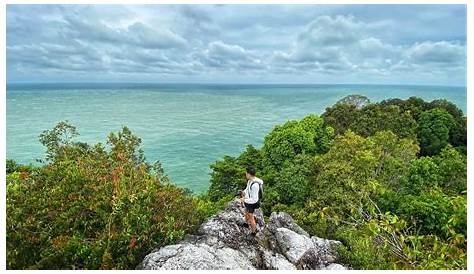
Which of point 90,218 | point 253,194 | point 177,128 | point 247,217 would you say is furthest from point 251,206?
point 177,128

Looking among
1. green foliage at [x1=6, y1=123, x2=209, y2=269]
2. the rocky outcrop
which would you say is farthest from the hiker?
green foliage at [x1=6, y1=123, x2=209, y2=269]

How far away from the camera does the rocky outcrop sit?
24.8ft

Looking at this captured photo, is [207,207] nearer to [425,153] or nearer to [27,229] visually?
[27,229]

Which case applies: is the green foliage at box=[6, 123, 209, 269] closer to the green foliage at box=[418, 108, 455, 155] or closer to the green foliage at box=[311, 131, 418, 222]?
the green foliage at box=[311, 131, 418, 222]

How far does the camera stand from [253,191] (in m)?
8.24

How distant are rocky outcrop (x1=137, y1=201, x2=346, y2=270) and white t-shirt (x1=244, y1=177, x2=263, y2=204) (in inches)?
36.4

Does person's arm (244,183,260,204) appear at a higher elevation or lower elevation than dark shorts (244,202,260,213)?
higher

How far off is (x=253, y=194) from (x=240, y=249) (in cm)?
115

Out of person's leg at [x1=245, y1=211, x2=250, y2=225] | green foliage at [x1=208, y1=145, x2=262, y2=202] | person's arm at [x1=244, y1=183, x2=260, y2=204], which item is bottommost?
green foliage at [x1=208, y1=145, x2=262, y2=202]

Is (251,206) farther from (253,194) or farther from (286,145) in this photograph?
(286,145)

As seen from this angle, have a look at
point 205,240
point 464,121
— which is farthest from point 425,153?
point 205,240

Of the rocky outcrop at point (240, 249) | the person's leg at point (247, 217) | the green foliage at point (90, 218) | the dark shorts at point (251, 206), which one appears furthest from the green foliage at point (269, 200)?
the dark shorts at point (251, 206)

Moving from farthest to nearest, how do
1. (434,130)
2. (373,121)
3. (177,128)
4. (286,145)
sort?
(177,128), (434,130), (373,121), (286,145)

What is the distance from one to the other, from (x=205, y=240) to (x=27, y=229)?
3.32 meters
